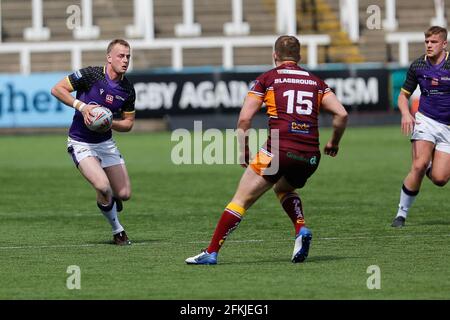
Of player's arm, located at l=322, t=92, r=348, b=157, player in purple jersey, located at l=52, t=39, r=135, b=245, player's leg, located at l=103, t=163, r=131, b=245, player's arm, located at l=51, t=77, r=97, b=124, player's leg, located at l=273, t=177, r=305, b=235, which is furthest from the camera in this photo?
player's leg, located at l=103, t=163, r=131, b=245

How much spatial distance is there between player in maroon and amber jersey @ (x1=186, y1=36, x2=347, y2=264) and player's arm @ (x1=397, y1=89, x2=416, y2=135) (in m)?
2.89

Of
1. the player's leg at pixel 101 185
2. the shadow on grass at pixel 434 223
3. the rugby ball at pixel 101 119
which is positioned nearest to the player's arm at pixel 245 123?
the rugby ball at pixel 101 119

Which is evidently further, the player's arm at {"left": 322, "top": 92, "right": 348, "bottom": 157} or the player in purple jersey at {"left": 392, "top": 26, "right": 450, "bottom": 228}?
the player in purple jersey at {"left": 392, "top": 26, "right": 450, "bottom": 228}

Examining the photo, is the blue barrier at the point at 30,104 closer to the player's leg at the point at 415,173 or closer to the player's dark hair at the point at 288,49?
the player's leg at the point at 415,173

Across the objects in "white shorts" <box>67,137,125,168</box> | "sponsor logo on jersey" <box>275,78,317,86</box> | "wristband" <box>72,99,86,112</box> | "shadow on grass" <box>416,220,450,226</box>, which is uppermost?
"sponsor logo on jersey" <box>275,78,317,86</box>

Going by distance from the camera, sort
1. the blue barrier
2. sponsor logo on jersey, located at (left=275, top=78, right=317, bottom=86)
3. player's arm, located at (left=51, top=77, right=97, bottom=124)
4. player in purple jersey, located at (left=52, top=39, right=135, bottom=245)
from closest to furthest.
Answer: sponsor logo on jersey, located at (left=275, top=78, right=317, bottom=86)
player's arm, located at (left=51, top=77, right=97, bottom=124)
player in purple jersey, located at (left=52, top=39, right=135, bottom=245)
the blue barrier

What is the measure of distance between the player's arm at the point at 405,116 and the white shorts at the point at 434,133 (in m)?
0.12

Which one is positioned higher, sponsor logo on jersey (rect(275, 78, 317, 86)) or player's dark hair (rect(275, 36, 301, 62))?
player's dark hair (rect(275, 36, 301, 62))

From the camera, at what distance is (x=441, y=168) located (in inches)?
547

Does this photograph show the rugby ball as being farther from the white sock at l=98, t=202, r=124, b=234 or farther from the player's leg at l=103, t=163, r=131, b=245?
the white sock at l=98, t=202, r=124, b=234

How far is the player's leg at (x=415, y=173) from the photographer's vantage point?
547 inches

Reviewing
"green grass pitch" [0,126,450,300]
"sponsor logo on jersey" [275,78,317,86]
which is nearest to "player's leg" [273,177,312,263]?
"green grass pitch" [0,126,450,300]

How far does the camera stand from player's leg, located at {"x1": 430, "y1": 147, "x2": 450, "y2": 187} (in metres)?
13.9
